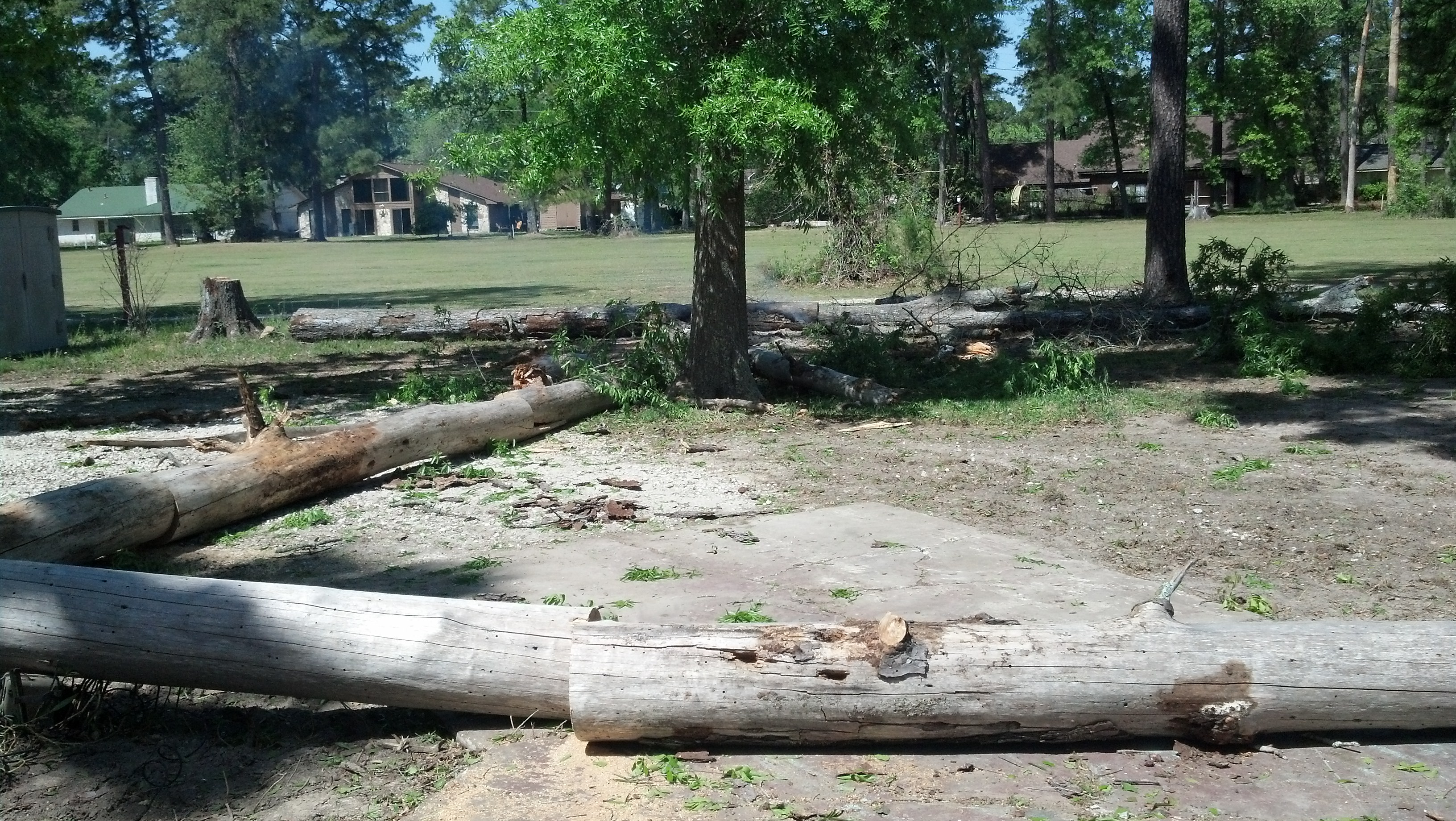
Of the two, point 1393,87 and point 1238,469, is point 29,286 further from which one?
point 1393,87

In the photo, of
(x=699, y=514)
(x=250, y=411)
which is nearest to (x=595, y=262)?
(x=250, y=411)

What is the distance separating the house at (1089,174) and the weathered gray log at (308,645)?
6305cm

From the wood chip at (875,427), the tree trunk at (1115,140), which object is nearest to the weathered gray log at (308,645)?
the wood chip at (875,427)

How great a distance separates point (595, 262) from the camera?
3378cm

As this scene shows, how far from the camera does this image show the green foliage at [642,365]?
10906 millimetres

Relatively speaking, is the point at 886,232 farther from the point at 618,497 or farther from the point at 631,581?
the point at 631,581

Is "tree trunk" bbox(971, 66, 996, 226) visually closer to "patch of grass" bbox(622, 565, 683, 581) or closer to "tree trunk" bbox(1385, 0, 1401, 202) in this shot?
"tree trunk" bbox(1385, 0, 1401, 202)

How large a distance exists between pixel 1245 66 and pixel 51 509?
211 ft

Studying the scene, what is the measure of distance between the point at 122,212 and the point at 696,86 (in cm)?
8225

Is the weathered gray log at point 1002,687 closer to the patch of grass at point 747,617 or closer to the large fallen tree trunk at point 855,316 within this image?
the patch of grass at point 747,617

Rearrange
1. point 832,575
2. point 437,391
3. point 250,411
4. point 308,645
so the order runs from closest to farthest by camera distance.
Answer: point 308,645 → point 832,575 → point 250,411 → point 437,391

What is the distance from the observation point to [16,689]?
4.50 metres

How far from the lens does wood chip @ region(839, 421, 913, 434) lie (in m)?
10.2

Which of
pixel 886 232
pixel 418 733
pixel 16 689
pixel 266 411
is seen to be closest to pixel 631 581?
pixel 418 733
